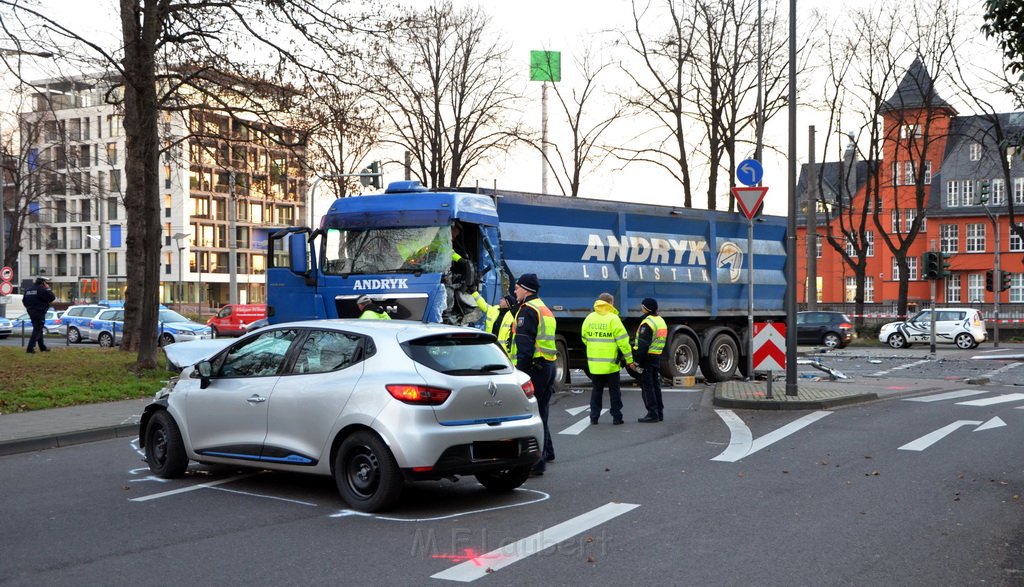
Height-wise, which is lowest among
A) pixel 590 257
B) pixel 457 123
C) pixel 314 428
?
pixel 314 428

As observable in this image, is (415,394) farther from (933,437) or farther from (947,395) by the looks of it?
(947,395)

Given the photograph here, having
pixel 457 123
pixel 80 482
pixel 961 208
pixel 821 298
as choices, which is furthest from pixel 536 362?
pixel 821 298

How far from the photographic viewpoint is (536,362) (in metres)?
10.6

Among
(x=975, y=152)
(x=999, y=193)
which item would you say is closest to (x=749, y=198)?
(x=975, y=152)

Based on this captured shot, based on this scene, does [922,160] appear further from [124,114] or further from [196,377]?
[196,377]

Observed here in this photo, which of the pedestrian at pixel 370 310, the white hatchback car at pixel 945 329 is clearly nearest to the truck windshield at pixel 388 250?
the pedestrian at pixel 370 310

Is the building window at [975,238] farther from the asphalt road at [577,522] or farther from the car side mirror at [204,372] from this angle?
the car side mirror at [204,372]

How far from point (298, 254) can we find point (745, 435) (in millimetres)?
6670

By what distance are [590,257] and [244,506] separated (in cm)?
1099

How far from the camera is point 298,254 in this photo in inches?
607

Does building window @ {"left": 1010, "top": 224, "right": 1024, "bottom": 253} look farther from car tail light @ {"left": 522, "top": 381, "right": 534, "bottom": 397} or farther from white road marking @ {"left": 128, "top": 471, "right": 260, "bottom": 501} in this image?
white road marking @ {"left": 128, "top": 471, "right": 260, "bottom": 501}

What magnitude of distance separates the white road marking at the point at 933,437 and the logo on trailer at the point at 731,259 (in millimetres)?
7051

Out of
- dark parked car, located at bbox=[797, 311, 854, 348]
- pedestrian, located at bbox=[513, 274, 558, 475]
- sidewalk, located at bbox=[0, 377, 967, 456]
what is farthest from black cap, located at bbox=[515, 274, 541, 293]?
dark parked car, located at bbox=[797, 311, 854, 348]

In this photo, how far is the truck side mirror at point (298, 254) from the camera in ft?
50.3
